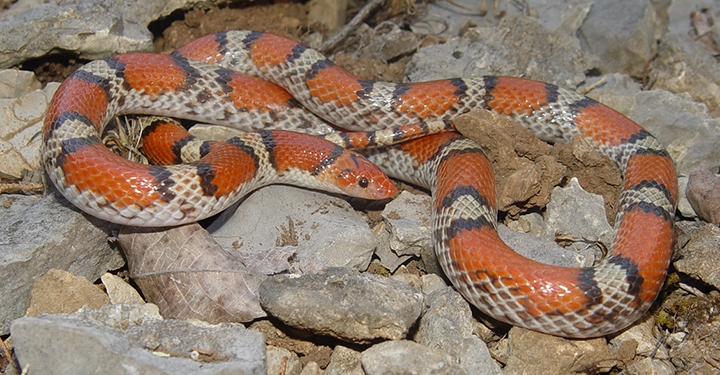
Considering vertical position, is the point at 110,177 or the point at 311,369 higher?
the point at 110,177

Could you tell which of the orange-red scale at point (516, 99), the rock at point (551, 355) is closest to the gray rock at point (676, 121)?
the orange-red scale at point (516, 99)

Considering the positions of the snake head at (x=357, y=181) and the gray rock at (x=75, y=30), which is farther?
the gray rock at (x=75, y=30)

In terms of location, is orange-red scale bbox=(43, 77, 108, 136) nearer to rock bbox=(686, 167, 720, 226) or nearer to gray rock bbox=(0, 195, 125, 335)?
gray rock bbox=(0, 195, 125, 335)

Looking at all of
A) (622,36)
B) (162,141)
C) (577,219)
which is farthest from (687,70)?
Result: (162,141)

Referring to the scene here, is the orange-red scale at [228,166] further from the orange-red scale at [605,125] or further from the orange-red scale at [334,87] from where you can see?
the orange-red scale at [605,125]

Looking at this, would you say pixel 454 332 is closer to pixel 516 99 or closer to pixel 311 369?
pixel 311 369

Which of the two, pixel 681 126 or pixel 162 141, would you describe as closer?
pixel 162 141

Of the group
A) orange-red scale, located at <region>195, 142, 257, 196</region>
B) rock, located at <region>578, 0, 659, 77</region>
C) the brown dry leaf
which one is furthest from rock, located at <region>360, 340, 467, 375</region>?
rock, located at <region>578, 0, 659, 77</region>
